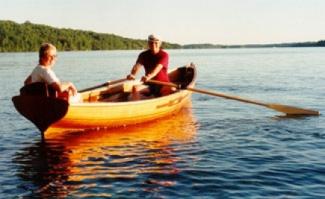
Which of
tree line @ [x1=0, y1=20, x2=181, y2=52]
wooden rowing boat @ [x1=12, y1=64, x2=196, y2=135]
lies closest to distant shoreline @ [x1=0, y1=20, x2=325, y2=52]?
tree line @ [x1=0, y1=20, x2=181, y2=52]

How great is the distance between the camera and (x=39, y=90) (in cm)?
1012

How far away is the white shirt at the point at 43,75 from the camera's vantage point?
9.98 meters

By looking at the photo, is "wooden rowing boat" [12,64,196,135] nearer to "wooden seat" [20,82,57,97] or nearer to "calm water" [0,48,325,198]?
"wooden seat" [20,82,57,97]

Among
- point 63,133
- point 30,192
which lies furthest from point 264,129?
point 30,192

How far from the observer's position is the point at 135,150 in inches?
410

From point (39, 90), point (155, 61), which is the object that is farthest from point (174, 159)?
point (155, 61)

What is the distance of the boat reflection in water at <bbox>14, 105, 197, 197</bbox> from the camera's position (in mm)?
7867

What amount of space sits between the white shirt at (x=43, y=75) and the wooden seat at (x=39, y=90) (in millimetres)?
105

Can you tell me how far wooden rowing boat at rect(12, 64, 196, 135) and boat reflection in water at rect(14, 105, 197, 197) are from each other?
0.33 m

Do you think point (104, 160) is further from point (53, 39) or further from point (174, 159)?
point (53, 39)

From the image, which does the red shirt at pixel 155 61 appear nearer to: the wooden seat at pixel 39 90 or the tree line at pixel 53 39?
the wooden seat at pixel 39 90

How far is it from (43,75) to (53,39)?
125292 mm

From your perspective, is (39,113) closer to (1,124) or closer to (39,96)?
(39,96)

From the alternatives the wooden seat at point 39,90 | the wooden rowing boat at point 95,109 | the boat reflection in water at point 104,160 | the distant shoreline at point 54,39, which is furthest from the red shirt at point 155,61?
the distant shoreline at point 54,39
